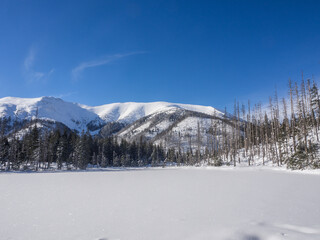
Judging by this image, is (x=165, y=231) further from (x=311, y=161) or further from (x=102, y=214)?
(x=311, y=161)

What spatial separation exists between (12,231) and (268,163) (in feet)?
143

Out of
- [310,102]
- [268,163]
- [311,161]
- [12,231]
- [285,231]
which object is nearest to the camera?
[285,231]

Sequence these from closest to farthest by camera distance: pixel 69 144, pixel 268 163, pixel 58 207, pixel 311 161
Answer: pixel 58 207
pixel 311 161
pixel 268 163
pixel 69 144

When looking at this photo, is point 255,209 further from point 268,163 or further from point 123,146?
point 123,146

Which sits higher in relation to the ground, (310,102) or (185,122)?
(185,122)

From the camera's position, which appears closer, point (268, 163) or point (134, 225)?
point (134, 225)

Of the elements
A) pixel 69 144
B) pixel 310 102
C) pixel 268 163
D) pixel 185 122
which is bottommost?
pixel 268 163

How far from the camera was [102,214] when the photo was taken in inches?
221

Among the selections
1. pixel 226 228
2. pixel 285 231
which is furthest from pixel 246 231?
pixel 285 231

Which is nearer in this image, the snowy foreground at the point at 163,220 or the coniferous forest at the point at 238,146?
the snowy foreground at the point at 163,220

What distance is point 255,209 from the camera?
19.2 feet

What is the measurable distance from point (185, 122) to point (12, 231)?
193 metres

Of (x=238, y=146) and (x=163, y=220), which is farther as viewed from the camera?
(x=238, y=146)

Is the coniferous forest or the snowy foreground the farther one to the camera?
the coniferous forest
